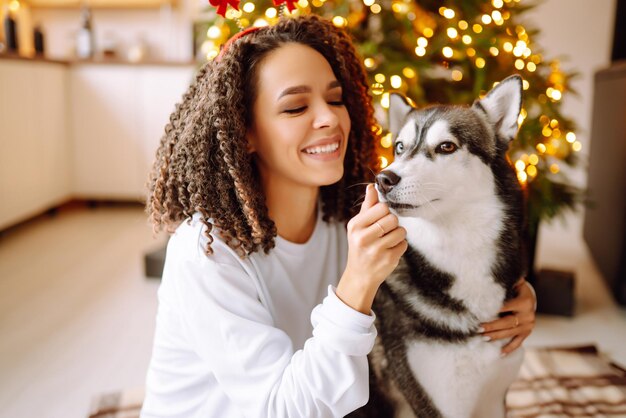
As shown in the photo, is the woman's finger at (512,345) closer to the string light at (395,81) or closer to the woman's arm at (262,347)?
the woman's arm at (262,347)

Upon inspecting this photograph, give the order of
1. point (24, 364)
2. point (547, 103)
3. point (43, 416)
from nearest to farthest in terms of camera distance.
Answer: point (43, 416), point (24, 364), point (547, 103)

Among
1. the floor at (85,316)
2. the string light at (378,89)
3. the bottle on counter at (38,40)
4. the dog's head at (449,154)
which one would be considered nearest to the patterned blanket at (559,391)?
the floor at (85,316)

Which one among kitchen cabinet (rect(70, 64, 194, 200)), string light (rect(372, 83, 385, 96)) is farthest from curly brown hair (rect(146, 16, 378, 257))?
kitchen cabinet (rect(70, 64, 194, 200))

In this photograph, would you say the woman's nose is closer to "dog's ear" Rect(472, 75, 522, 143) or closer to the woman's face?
the woman's face

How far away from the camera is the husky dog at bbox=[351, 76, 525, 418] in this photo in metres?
1.18

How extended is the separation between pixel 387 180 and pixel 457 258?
0.24 metres

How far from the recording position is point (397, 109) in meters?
1.37

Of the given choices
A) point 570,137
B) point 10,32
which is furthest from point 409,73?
point 10,32

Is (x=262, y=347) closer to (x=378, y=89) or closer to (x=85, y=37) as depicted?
(x=378, y=89)

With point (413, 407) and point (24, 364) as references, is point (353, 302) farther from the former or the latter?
point (24, 364)

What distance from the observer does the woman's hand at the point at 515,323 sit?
3.99 ft

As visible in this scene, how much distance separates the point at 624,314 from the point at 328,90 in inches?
85.3

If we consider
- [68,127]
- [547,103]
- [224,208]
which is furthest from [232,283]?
[68,127]

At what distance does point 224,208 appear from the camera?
1292mm
